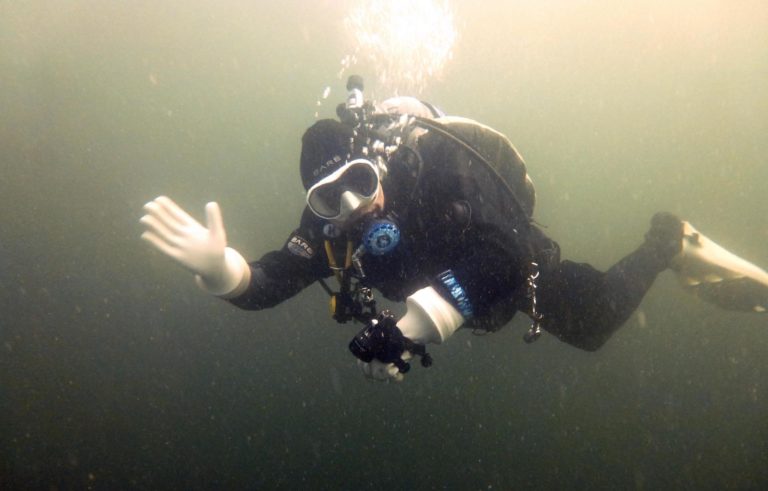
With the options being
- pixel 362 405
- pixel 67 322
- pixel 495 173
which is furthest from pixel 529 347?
pixel 67 322

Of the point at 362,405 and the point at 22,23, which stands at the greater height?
the point at 22,23

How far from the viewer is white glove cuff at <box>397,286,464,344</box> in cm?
194

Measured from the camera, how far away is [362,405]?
1792 centimetres

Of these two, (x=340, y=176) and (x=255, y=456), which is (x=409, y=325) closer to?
(x=340, y=176)

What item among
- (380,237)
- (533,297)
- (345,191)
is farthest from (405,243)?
(533,297)

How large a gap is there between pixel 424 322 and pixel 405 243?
2.24 ft

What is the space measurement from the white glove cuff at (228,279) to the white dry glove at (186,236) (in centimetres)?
6

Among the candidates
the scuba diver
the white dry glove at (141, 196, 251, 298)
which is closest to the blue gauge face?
the scuba diver

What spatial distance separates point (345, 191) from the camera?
214 cm

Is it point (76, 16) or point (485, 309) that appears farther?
point (76, 16)

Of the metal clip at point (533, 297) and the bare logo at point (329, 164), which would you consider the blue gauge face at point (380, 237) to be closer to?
the bare logo at point (329, 164)

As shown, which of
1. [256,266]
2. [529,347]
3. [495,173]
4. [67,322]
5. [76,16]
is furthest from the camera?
[76,16]

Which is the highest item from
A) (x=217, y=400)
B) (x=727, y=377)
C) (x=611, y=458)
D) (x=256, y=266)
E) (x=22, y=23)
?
(x=22, y=23)

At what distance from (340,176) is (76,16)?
1038 inches
